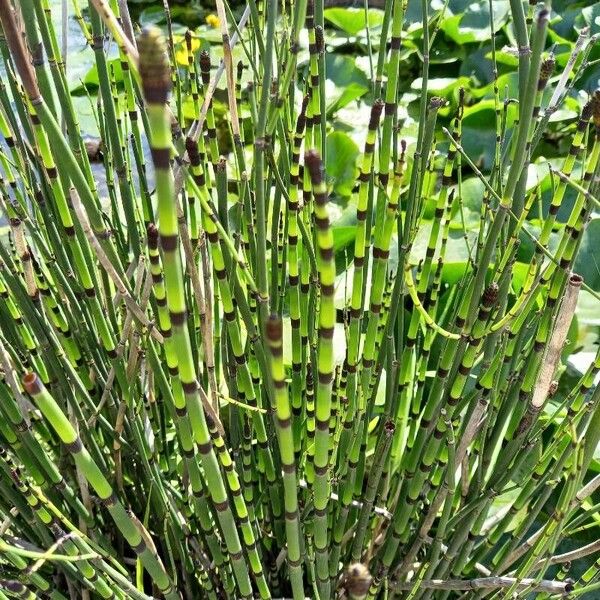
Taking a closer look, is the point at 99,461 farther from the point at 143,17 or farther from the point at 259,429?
the point at 143,17

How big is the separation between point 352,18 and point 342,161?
0.77m

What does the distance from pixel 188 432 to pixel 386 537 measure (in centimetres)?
37

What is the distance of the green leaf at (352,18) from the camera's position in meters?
2.21

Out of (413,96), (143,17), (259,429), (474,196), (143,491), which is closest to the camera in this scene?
(259,429)

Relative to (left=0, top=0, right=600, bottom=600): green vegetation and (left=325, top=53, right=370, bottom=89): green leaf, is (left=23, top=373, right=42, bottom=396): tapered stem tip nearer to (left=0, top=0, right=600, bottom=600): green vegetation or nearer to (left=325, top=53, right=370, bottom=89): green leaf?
(left=0, top=0, right=600, bottom=600): green vegetation

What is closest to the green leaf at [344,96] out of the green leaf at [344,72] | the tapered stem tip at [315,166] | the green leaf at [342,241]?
the green leaf at [344,72]

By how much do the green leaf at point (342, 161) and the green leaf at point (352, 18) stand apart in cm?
64

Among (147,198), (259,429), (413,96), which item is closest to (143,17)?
(413,96)

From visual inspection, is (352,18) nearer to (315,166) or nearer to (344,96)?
(344,96)

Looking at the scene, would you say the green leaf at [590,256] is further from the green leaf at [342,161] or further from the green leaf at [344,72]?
the green leaf at [344,72]

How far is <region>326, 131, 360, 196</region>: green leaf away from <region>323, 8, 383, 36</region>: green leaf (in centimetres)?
64

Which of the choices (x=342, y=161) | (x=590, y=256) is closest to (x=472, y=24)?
(x=342, y=161)

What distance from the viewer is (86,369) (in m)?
0.78

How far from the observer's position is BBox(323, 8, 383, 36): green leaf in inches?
87.2
